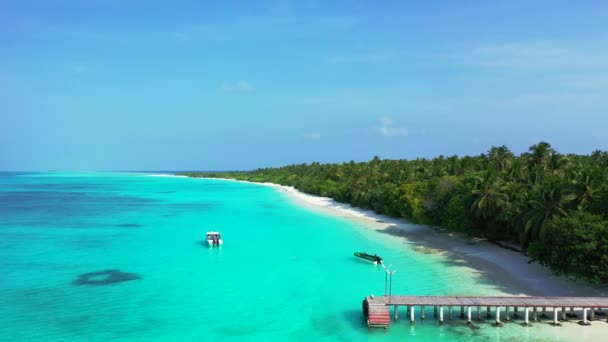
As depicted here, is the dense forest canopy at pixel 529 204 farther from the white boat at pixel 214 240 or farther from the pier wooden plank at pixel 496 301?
the white boat at pixel 214 240

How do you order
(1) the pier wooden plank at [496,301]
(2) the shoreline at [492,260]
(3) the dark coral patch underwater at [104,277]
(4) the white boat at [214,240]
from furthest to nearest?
(4) the white boat at [214,240] < (3) the dark coral patch underwater at [104,277] < (2) the shoreline at [492,260] < (1) the pier wooden plank at [496,301]

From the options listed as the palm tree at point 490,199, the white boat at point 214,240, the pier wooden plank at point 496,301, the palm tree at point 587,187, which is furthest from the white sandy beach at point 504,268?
the white boat at point 214,240

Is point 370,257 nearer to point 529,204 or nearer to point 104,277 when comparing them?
point 529,204

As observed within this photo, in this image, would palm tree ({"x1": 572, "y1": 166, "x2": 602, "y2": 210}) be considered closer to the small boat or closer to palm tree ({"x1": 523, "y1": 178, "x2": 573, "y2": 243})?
palm tree ({"x1": 523, "y1": 178, "x2": 573, "y2": 243})

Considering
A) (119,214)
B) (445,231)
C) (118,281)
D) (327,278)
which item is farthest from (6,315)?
(119,214)

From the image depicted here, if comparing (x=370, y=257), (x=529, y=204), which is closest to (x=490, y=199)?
(x=529, y=204)

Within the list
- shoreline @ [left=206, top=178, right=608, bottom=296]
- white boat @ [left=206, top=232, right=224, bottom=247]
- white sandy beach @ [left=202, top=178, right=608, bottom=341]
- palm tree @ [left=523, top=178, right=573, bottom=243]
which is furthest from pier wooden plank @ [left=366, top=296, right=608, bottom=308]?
white boat @ [left=206, top=232, right=224, bottom=247]
